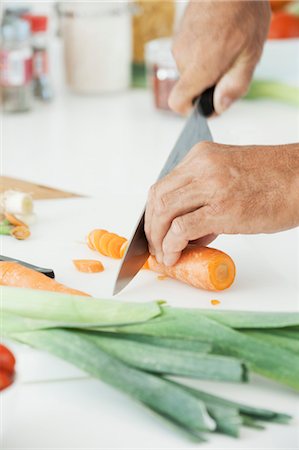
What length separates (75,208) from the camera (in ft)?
7.22

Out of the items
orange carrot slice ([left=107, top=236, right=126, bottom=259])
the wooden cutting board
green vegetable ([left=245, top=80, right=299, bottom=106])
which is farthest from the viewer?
green vegetable ([left=245, top=80, right=299, bottom=106])

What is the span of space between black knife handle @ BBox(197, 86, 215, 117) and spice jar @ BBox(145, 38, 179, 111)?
0.78 m

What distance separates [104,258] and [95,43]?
64.6 inches

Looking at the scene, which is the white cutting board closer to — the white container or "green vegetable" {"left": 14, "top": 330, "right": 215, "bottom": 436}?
"green vegetable" {"left": 14, "top": 330, "right": 215, "bottom": 436}

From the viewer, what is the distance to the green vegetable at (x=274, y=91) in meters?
3.29

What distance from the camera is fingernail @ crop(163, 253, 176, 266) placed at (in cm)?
174

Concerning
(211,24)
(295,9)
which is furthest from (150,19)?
(211,24)

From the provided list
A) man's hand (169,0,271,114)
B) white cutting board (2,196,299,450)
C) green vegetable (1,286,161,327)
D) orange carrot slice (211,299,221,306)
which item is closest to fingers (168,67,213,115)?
man's hand (169,0,271,114)

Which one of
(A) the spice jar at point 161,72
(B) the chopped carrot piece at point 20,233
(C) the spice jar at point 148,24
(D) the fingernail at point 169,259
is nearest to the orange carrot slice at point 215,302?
(D) the fingernail at point 169,259

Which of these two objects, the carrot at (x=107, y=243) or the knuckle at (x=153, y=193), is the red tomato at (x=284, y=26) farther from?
the knuckle at (x=153, y=193)

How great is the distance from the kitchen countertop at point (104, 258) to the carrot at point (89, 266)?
0.02 meters

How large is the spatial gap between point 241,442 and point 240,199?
476 mm

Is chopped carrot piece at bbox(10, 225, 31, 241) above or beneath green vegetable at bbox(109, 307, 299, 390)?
beneath

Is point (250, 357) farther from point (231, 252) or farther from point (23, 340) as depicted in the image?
point (231, 252)
